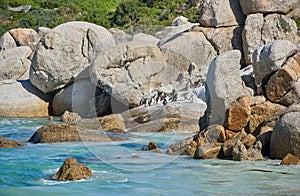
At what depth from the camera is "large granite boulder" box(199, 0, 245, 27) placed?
21.5 m

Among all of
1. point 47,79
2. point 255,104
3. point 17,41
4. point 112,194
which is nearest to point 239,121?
point 255,104

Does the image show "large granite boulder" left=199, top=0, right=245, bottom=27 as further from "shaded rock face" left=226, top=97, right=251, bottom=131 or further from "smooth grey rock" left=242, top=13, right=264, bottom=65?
"shaded rock face" left=226, top=97, right=251, bottom=131

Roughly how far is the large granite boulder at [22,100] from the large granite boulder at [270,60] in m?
11.3

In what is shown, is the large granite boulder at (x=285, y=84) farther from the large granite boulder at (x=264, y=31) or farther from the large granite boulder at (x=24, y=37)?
the large granite boulder at (x=24, y=37)

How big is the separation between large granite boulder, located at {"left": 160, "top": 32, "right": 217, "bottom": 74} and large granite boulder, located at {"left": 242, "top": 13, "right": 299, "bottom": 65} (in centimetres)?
157

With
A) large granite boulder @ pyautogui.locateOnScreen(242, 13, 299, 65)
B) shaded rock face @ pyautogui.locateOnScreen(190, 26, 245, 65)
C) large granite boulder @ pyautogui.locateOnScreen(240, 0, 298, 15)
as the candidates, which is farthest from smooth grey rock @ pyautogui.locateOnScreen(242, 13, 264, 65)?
shaded rock face @ pyautogui.locateOnScreen(190, 26, 245, 65)

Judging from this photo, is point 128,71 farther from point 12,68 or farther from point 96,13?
point 96,13

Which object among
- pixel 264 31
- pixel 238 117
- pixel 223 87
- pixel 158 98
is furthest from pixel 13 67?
pixel 238 117

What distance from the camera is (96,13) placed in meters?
47.5

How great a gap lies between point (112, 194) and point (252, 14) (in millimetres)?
14621

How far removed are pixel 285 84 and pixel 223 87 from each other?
4.91ft

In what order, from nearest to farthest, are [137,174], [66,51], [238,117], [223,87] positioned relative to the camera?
[137,174], [238,117], [223,87], [66,51]

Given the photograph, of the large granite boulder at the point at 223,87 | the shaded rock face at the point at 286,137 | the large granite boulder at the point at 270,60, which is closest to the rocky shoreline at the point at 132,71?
the large granite boulder at the point at 270,60

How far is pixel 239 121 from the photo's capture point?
11.5 metres
